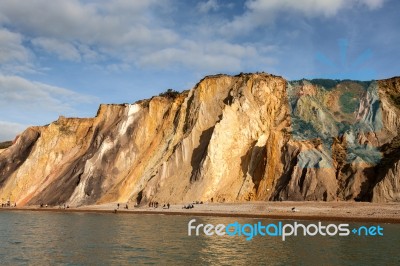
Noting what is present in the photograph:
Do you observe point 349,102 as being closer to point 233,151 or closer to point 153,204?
point 233,151

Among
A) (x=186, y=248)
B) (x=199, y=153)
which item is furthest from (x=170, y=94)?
(x=186, y=248)

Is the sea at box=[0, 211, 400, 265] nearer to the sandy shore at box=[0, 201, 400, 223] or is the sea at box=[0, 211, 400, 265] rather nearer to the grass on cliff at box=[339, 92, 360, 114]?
the sandy shore at box=[0, 201, 400, 223]

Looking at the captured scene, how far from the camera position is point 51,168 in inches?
2790

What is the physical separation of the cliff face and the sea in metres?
16.9

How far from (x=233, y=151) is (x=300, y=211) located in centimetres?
1769

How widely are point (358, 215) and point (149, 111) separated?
127 ft

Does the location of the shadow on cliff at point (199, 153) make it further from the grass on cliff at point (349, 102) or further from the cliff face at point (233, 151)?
the grass on cliff at point (349, 102)

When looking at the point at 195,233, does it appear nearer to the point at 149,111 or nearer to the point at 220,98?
the point at 220,98

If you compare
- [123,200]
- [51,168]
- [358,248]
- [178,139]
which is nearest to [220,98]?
[178,139]

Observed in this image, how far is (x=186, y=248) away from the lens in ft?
70.1

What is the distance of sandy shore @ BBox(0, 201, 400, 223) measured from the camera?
109 ft

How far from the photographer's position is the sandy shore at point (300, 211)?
33.1 m

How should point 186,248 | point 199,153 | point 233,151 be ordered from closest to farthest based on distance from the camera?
point 186,248 → point 233,151 → point 199,153

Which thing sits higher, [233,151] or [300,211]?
[233,151]
